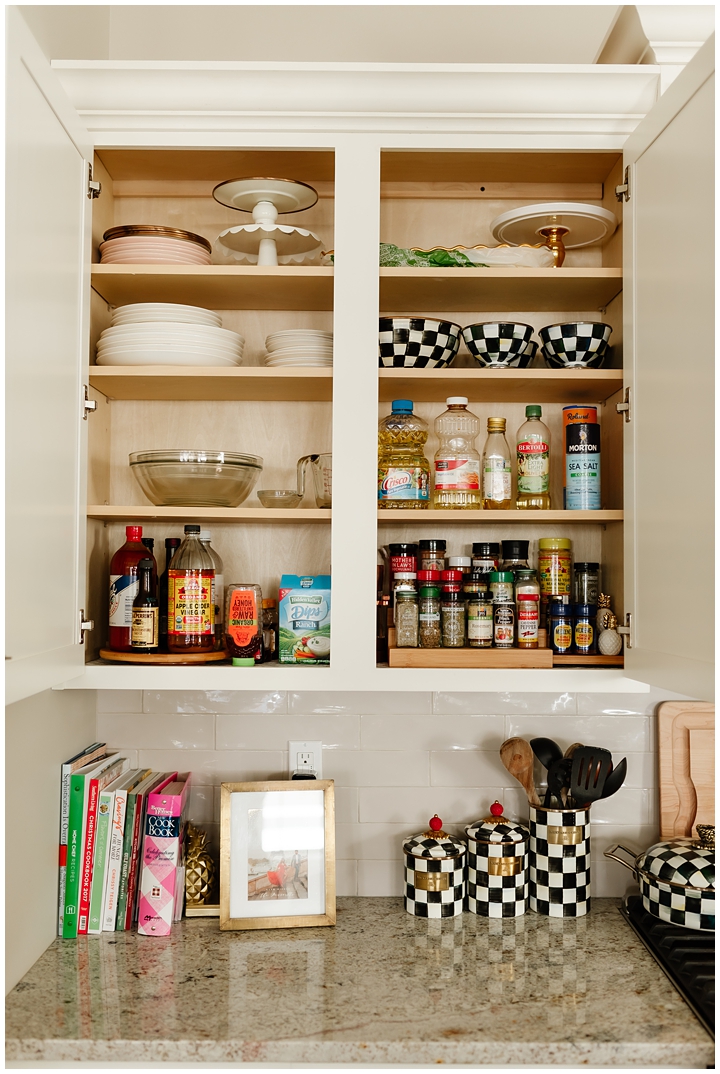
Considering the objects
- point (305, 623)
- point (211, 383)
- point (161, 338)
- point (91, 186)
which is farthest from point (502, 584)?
point (91, 186)

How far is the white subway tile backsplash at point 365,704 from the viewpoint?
6.26 feet

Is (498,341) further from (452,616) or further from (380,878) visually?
(380,878)

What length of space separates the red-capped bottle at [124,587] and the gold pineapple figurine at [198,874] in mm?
465

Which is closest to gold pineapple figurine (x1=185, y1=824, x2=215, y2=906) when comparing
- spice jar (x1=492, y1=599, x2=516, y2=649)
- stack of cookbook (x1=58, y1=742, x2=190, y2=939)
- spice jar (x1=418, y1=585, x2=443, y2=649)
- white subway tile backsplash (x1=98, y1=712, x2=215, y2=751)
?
stack of cookbook (x1=58, y1=742, x2=190, y2=939)

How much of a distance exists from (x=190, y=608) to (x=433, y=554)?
51cm

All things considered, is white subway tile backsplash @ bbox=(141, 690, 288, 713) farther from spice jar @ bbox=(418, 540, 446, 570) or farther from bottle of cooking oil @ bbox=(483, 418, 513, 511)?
bottle of cooking oil @ bbox=(483, 418, 513, 511)

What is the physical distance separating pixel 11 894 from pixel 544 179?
1.79 m

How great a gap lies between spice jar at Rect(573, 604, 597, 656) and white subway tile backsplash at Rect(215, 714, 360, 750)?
1.78 ft

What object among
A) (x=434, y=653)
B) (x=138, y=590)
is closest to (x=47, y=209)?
(x=138, y=590)

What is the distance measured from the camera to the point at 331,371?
1631 millimetres

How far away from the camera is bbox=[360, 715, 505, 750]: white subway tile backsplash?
6.24 ft

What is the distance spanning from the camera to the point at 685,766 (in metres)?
1.86

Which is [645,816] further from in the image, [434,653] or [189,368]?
[189,368]

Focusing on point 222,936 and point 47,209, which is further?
point 222,936
